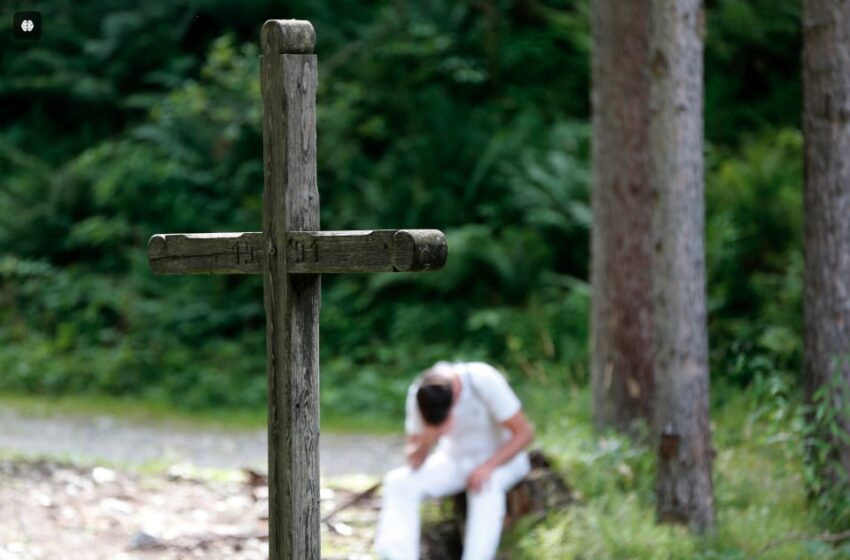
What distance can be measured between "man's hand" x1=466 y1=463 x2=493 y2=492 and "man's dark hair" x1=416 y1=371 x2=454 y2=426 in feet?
1.72

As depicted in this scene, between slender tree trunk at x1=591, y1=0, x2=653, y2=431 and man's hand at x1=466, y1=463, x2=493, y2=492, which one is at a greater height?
slender tree trunk at x1=591, y1=0, x2=653, y2=431

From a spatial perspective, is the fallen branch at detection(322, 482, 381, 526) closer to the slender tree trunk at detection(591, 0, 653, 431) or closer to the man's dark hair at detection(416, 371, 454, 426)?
the man's dark hair at detection(416, 371, 454, 426)

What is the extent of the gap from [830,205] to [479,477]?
2.64m

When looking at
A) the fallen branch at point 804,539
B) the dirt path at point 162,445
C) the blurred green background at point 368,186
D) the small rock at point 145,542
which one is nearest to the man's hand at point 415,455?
the small rock at point 145,542

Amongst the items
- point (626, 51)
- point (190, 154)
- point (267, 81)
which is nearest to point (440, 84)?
point (190, 154)

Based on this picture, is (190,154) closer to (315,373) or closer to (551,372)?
(551,372)

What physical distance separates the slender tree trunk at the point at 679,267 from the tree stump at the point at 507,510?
1.93ft

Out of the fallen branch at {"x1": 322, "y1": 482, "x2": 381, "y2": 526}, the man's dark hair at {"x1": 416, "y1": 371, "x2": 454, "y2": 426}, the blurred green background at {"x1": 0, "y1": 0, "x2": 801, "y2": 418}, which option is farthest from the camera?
the blurred green background at {"x1": 0, "y1": 0, "x2": 801, "y2": 418}

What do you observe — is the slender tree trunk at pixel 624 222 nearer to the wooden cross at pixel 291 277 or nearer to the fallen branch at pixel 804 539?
the fallen branch at pixel 804 539

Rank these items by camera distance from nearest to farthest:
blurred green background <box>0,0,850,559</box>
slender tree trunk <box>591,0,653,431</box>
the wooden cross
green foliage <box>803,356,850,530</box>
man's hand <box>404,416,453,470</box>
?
1. the wooden cross
2. man's hand <box>404,416,453,470</box>
3. green foliage <box>803,356,850,530</box>
4. slender tree trunk <box>591,0,653,431</box>
5. blurred green background <box>0,0,850,559</box>

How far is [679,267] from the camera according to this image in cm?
704

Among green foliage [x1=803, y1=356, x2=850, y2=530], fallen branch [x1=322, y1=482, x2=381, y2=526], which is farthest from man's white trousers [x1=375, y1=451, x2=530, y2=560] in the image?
green foliage [x1=803, y1=356, x2=850, y2=530]

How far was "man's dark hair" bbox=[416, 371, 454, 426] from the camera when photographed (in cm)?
620

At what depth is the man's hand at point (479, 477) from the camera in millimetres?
6613
